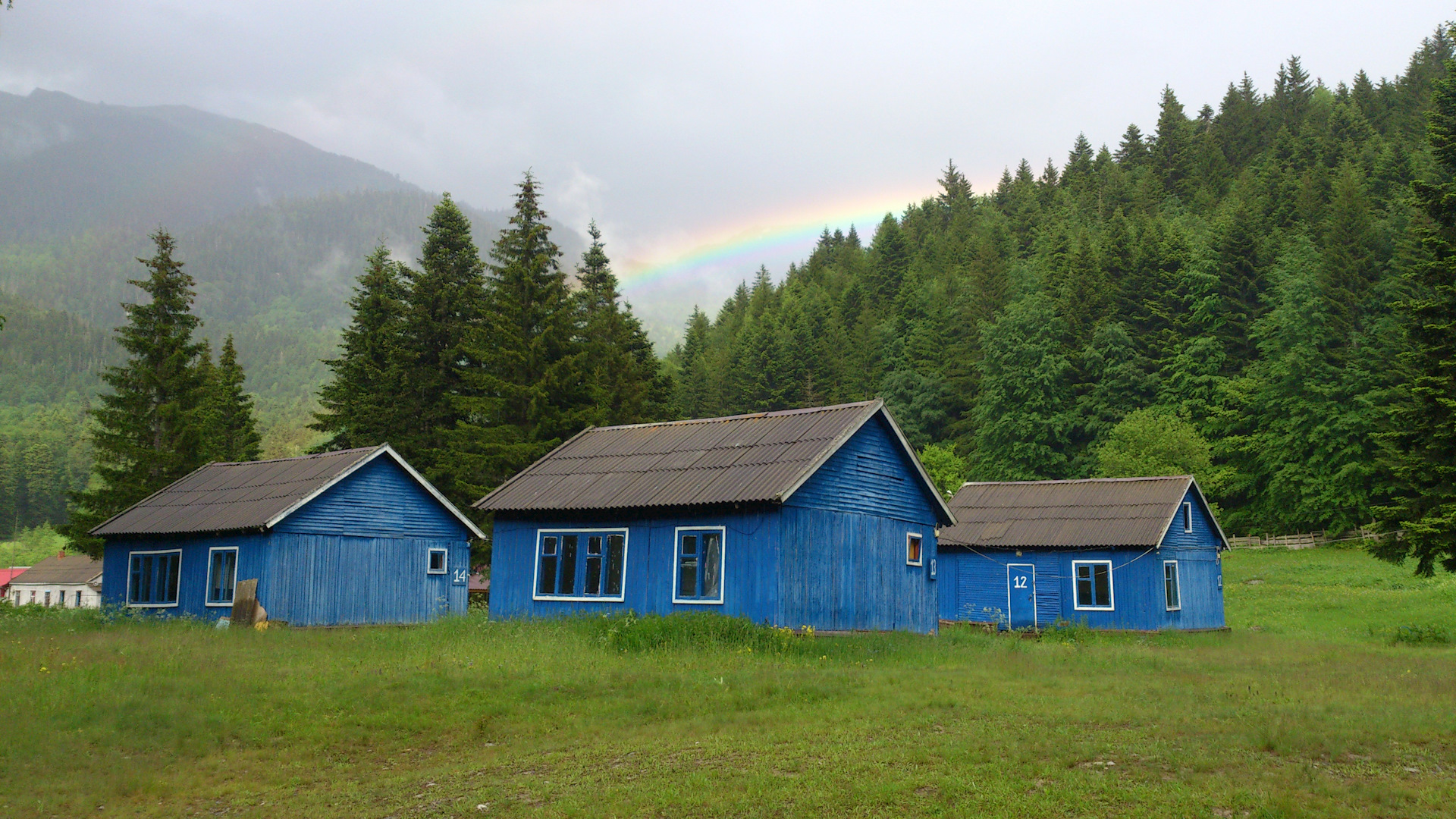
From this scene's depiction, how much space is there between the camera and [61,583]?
282ft

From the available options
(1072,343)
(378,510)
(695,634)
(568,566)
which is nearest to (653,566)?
(568,566)

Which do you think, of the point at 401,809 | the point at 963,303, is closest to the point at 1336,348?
the point at 963,303

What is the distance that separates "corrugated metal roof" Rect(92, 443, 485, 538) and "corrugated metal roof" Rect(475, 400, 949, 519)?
17.7ft

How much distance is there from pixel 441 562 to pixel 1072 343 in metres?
57.7

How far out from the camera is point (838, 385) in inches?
3684

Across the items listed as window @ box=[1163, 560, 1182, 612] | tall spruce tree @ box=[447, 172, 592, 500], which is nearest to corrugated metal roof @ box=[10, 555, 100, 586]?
tall spruce tree @ box=[447, 172, 592, 500]

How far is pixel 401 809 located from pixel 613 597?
1473 centimetres

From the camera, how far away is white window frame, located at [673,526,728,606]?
23.3 meters

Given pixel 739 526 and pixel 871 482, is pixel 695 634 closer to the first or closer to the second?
pixel 739 526

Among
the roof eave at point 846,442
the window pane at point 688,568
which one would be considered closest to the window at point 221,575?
the window pane at point 688,568

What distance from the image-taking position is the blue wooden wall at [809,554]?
75.2 ft

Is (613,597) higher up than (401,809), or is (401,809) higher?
(613,597)

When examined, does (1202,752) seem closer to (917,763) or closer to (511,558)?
(917,763)

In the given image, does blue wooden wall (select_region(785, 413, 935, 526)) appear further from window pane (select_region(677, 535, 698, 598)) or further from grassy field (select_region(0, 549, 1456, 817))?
grassy field (select_region(0, 549, 1456, 817))
